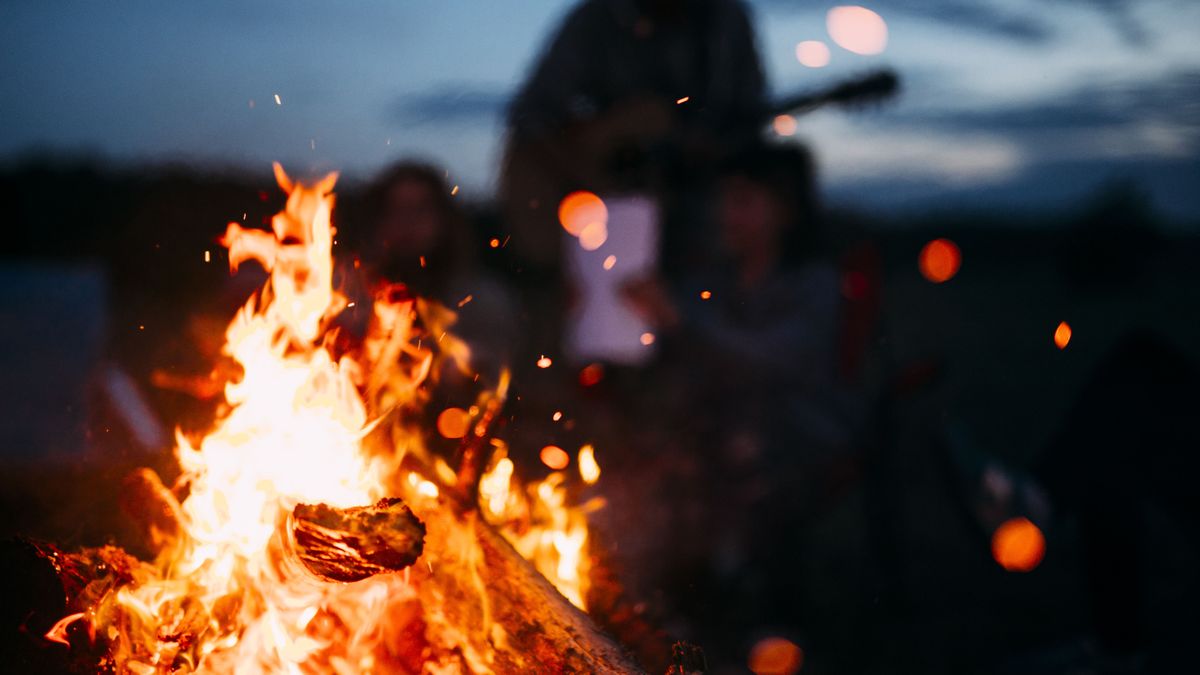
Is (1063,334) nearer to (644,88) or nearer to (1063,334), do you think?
(1063,334)

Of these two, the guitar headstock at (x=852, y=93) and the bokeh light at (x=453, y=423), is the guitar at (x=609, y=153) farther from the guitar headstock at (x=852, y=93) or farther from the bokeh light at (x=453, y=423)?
the bokeh light at (x=453, y=423)

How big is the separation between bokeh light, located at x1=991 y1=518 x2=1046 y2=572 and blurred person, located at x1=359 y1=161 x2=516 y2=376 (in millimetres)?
2665

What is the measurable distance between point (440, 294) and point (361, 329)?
1.65 meters

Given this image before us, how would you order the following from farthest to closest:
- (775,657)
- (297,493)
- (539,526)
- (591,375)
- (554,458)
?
(591,375), (554,458), (775,657), (539,526), (297,493)

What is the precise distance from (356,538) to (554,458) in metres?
2.43

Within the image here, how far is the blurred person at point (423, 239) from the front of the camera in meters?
4.68

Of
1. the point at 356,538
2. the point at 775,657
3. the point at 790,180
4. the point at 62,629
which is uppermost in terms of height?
the point at 790,180

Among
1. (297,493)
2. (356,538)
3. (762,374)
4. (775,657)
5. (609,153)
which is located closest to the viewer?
(356,538)

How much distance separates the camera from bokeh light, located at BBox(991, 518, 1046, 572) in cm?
412

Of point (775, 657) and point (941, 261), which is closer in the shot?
point (775, 657)

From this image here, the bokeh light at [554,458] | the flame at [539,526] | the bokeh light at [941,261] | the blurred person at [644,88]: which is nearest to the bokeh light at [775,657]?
the bokeh light at [554,458]

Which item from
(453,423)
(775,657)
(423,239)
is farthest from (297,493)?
(423,239)

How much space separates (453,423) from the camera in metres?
2.94

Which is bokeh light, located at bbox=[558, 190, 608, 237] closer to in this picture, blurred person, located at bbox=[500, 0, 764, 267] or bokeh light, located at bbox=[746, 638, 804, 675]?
blurred person, located at bbox=[500, 0, 764, 267]
